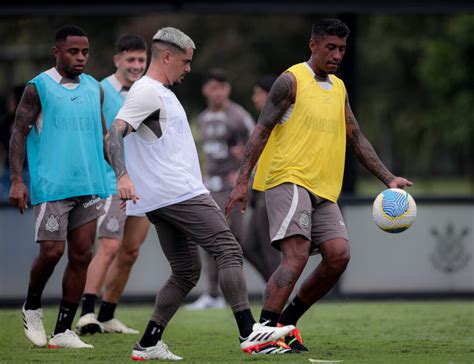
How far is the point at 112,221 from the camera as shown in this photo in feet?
32.8

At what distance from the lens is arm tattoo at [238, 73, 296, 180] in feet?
26.5

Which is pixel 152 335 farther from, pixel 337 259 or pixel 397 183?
pixel 397 183

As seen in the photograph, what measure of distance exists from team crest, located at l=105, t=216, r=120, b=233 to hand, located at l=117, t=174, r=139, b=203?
2.66m

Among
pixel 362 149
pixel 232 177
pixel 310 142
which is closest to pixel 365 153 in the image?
pixel 362 149

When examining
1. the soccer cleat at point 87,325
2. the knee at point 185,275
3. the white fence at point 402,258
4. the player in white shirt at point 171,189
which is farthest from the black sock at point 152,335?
the white fence at point 402,258

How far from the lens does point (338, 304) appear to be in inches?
515

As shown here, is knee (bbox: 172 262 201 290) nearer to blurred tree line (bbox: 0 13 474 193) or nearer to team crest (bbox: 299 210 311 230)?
team crest (bbox: 299 210 311 230)

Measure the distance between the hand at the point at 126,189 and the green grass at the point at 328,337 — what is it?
1236mm

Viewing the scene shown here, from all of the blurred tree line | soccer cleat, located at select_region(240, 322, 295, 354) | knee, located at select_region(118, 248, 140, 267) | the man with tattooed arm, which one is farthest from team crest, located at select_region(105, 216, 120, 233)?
the blurred tree line

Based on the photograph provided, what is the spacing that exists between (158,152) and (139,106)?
1.13ft

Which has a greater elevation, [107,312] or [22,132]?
[22,132]

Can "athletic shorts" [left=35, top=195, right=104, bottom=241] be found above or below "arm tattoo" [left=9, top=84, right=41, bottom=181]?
below

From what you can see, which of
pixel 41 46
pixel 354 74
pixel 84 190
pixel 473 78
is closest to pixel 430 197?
pixel 354 74

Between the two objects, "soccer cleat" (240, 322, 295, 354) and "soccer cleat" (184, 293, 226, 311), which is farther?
"soccer cleat" (184, 293, 226, 311)
